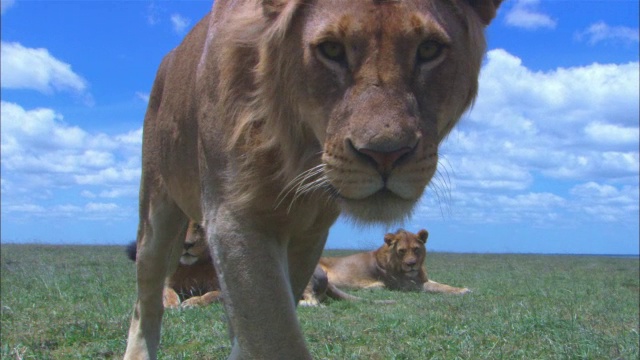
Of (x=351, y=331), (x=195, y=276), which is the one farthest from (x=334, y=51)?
(x=195, y=276)

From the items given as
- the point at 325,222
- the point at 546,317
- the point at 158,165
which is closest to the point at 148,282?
the point at 158,165

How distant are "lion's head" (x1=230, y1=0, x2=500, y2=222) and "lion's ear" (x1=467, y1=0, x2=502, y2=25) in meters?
0.11

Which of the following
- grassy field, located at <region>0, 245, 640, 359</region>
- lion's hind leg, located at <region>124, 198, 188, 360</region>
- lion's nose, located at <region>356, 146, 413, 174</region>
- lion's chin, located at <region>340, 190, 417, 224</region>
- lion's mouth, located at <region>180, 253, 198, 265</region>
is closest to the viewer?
lion's nose, located at <region>356, 146, 413, 174</region>

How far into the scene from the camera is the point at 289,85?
2477 mm

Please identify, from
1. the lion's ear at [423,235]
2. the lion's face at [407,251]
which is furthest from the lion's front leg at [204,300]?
the lion's ear at [423,235]

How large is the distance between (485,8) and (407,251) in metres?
10.1

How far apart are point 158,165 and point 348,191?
1.74 m

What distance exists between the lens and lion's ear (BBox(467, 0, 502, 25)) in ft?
8.81

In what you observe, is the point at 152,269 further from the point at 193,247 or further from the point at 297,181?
the point at 193,247

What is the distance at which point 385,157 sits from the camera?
7.09ft

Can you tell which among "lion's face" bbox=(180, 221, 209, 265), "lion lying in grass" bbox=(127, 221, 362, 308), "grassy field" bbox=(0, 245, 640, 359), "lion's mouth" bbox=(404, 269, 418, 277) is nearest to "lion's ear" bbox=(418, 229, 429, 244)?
"lion's mouth" bbox=(404, 269, 418, 277)

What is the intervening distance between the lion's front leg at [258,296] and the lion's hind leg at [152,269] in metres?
1.42

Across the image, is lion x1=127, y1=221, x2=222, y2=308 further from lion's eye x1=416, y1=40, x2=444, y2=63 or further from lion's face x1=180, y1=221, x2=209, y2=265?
lion's eye x1=416, y1=40, x2=444, y2=63

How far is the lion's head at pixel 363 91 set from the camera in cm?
220
